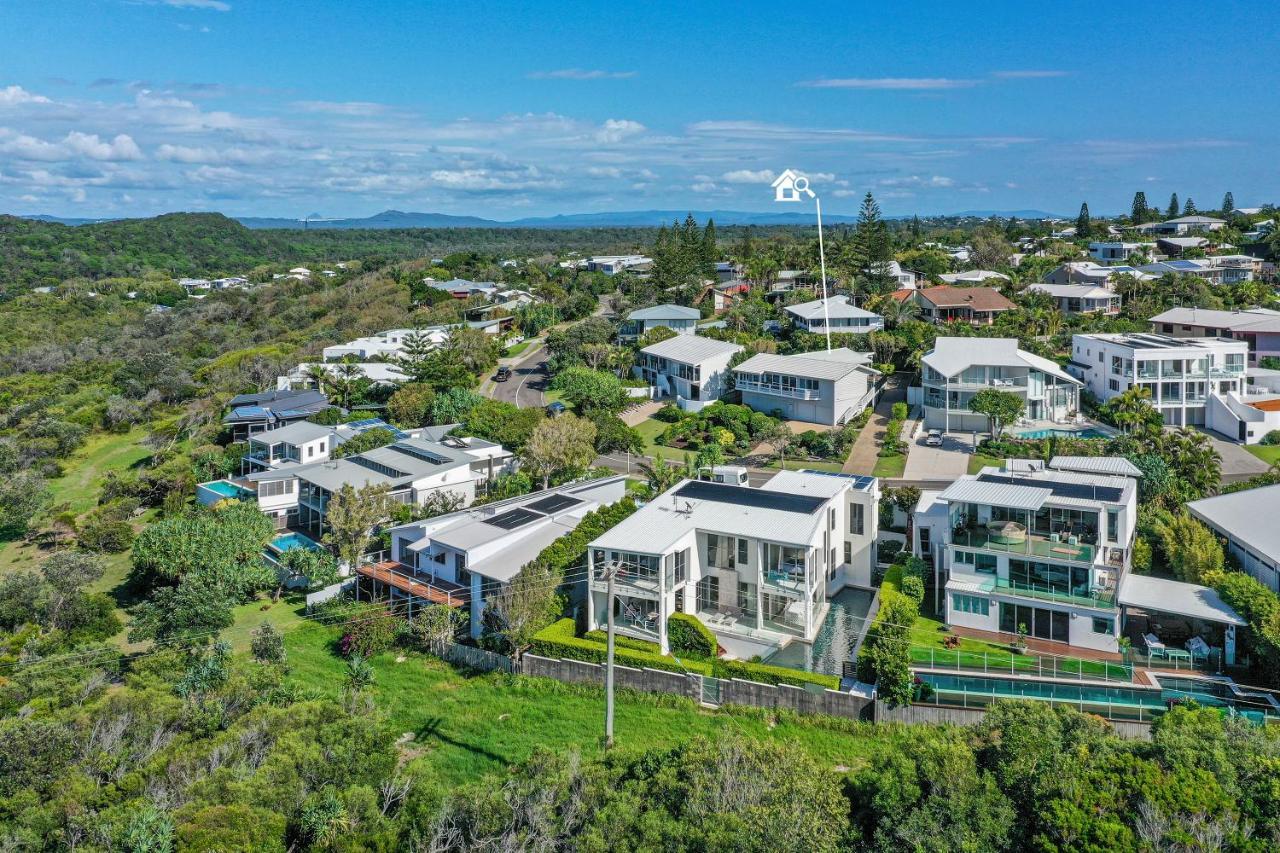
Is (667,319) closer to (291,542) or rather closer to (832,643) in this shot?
(291,542)

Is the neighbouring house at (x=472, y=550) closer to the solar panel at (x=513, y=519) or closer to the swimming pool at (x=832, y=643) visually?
the solar panel at (x=513, y=519)

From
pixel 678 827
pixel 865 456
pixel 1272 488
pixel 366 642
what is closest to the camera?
pixel 678 827

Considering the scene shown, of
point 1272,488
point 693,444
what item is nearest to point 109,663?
point 693,444

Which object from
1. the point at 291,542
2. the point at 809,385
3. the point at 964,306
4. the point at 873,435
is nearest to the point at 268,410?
the point at 291,542

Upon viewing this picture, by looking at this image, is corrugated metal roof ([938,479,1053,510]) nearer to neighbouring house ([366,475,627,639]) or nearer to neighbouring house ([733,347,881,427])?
neighbouring house ([366,475,627,639])

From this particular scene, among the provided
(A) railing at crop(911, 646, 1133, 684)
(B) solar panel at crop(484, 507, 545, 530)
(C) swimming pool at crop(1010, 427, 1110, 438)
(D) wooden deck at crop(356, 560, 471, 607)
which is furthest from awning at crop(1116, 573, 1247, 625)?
(D) wooden deck at crop(356, 560, 471, 607)

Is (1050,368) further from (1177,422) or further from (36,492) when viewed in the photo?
(36,492)

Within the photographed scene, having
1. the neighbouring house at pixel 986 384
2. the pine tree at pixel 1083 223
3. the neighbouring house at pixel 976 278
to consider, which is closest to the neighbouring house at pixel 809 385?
the neighbouring house at pixel 986 384
